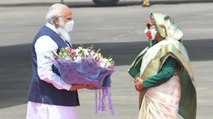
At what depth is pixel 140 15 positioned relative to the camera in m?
34.9

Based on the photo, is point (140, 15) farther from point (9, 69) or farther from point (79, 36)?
point (9, 69)

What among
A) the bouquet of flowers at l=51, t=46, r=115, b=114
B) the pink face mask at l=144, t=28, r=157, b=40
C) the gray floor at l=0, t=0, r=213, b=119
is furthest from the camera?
the gray floor at l=0, t=0, r=213, b=119

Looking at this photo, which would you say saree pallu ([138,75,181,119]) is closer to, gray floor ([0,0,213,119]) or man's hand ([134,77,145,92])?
man's hand ([134,77,145,92])

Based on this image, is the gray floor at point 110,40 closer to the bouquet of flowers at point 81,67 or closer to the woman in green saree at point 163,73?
the woman in green saree at point 163,73

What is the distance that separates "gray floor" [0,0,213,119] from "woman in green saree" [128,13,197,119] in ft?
14.0

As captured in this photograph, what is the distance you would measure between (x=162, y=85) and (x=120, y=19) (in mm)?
26104

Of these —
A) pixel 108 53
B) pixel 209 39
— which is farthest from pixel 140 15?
pixel 108 53

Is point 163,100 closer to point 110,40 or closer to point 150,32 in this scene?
point 150,32

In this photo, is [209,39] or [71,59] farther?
[209,39]

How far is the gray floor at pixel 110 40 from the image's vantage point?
1291 centimetres

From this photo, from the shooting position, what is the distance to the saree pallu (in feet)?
23.6

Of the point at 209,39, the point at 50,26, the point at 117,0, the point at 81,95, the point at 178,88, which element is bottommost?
the point at 117,0

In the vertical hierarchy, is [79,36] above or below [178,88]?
below

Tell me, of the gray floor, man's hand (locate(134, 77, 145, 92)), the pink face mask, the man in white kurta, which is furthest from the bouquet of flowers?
the gray floor
